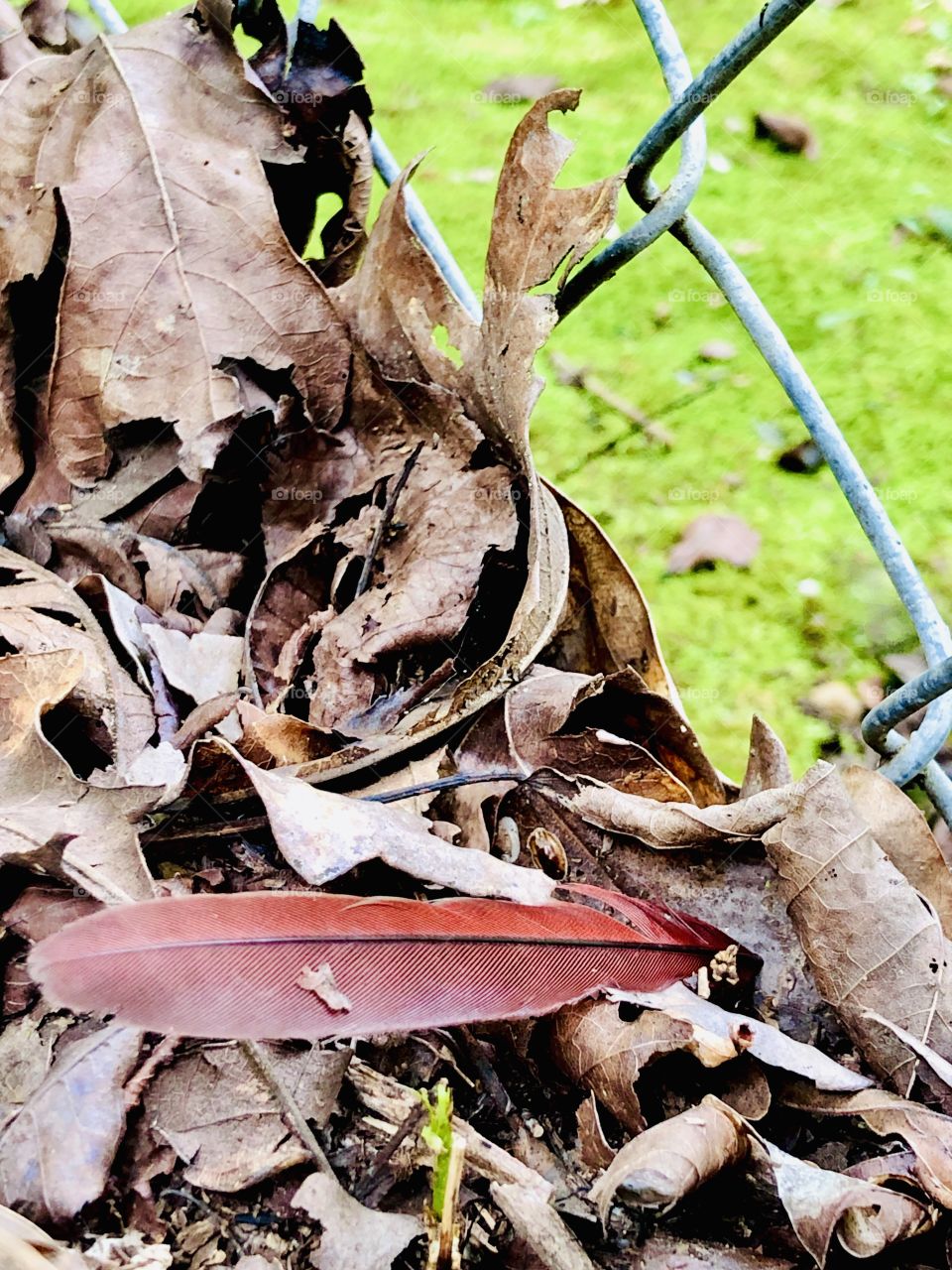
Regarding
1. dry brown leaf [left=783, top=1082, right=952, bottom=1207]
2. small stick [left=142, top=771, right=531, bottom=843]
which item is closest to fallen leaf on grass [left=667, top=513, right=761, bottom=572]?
small stick [left=142, top=771, right=531, bottom=843]

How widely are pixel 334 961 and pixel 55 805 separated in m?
0.36

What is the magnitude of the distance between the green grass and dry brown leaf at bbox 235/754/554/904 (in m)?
0.65

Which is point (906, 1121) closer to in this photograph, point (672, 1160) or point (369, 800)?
point (672, 1160)

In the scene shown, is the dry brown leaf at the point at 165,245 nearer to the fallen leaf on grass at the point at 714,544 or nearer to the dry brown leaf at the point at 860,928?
the fallen leaf on grass at the point at 714,544

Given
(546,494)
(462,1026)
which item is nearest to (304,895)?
(462,1026)

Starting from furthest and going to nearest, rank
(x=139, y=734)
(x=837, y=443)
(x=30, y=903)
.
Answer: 1. (x=837, y=443)
2. (x=139, y=734)
3. (x=30, y=903)

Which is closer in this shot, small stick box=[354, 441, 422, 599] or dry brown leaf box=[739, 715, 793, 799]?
dry brown leaf box=[739, 715, 793, 799]

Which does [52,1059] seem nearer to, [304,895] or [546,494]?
[304,895]

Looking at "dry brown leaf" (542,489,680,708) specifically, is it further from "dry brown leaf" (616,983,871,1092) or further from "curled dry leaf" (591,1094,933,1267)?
"curled dry leaf" (591,1094,933,1267)

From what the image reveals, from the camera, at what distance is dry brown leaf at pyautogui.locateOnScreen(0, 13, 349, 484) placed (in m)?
1.36

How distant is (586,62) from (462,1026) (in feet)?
7.40

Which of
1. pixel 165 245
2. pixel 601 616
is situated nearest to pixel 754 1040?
pixel 601 616

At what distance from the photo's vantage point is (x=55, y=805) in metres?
0.99

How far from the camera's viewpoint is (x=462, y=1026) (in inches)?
34.9
